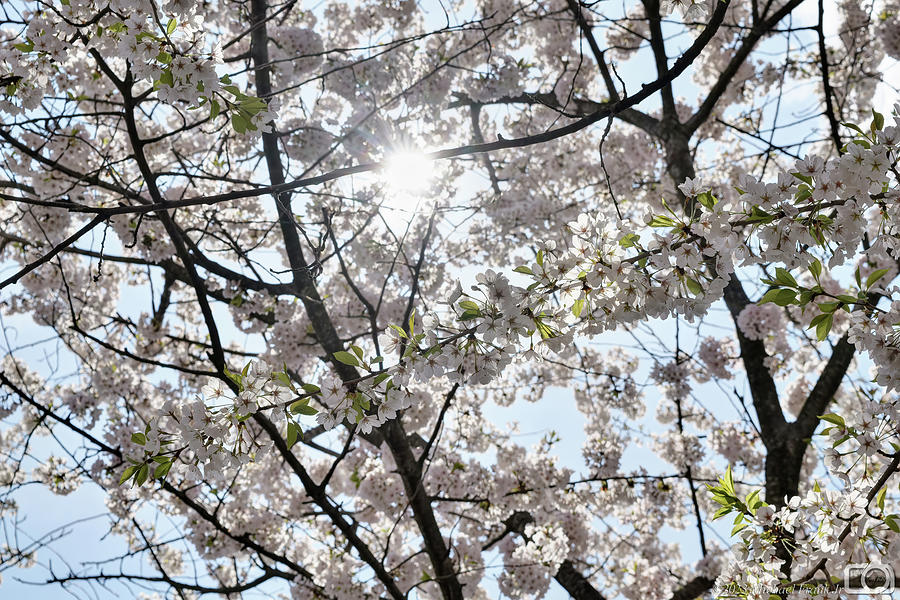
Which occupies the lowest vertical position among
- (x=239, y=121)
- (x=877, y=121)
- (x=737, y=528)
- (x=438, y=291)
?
(x=737, y=528)

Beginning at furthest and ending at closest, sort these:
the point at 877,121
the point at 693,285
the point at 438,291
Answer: the point at 438,291, the point at 877,121, the point at 693,285

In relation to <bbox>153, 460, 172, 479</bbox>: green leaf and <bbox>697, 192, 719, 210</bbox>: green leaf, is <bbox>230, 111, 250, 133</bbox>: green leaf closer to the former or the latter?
<bbox>153, 460, 172, 479</bbox>: green leaf

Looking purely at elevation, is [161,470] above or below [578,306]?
below

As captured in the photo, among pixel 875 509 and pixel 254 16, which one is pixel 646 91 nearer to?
pixel 875 509

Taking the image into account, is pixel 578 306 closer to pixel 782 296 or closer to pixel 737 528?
pixel 782 296

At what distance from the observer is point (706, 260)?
1.31m

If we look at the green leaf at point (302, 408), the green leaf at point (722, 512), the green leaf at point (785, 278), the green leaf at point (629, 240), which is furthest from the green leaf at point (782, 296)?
the green leaf at point (302, 408)

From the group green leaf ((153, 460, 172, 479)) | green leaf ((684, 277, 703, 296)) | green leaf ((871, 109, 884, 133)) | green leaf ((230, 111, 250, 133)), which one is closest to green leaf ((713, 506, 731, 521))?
green leaf ((684, 277, 703, 296))

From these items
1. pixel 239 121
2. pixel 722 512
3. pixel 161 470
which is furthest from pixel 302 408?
pixel 722 512

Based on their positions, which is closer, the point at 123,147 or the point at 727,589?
the point at 727,589

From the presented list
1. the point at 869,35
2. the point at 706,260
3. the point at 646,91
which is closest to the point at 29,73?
the point at 646,91

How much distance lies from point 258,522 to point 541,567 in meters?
2.64

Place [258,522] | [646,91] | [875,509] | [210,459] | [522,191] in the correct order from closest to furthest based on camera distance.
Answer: [646,91], [210,459], [875,509], [258,522], [522,191]

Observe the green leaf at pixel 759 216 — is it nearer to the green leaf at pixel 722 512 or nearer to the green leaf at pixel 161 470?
the green leaf at pixel 722 512
